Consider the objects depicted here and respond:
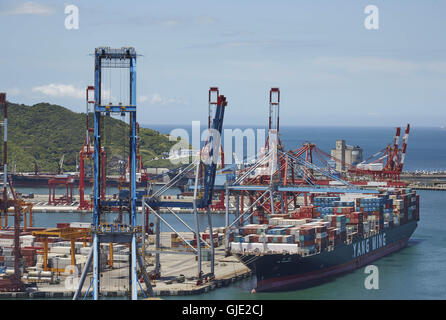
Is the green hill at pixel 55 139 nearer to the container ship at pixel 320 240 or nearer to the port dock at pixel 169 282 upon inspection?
A: the container ship at pixel 320 240

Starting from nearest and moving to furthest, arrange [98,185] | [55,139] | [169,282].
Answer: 1. [98,185]
2. [169,282]
3. [55,139]

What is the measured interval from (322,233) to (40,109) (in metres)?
120

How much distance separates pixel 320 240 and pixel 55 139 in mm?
104932

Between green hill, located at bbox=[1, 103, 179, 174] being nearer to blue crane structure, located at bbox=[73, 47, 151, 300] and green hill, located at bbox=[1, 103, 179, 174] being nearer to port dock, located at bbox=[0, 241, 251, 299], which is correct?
port dock, located at bbox=[0, 241, 251, 299]

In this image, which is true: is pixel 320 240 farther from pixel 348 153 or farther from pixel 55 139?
pixel 55 139

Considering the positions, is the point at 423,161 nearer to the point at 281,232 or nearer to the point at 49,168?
the point at 49,168

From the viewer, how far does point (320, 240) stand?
46531mm

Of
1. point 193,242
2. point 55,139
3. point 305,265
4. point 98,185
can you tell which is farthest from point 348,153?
point 98,185

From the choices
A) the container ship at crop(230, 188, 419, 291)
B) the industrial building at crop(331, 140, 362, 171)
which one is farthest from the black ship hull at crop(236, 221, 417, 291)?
the industrial building at crop(331, 140, 362, 171)

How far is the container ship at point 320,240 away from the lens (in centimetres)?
4359

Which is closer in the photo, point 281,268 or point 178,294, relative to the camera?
point 178,294
